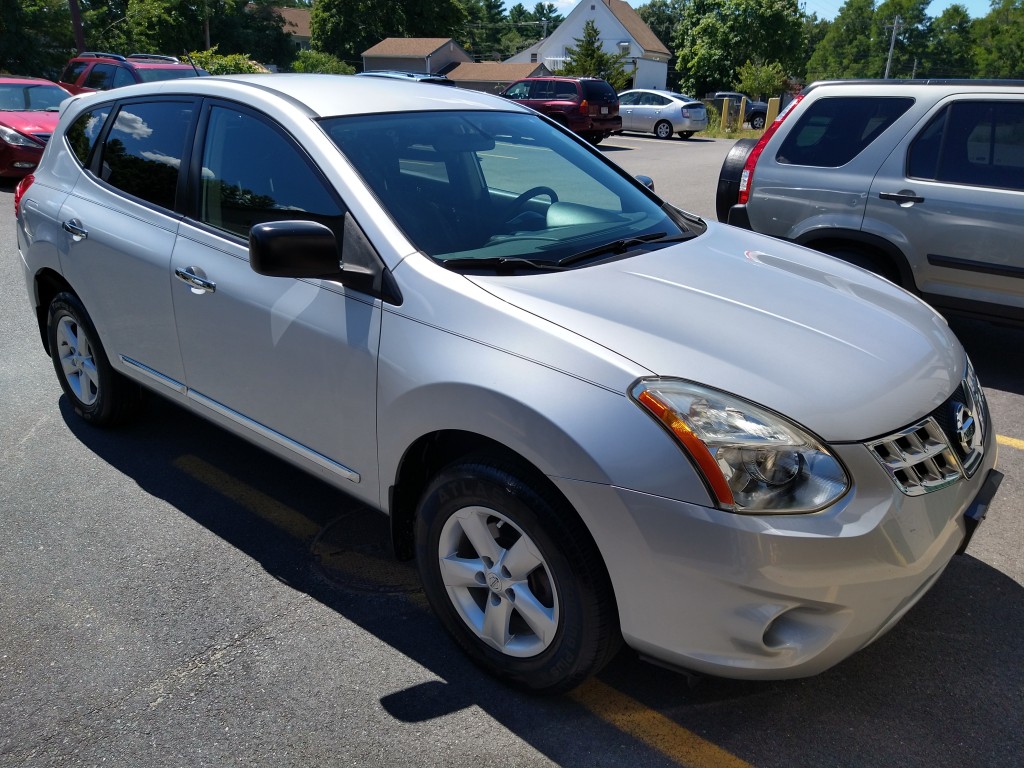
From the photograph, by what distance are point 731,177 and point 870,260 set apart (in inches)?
48.4

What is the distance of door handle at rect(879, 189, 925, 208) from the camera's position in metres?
5.48

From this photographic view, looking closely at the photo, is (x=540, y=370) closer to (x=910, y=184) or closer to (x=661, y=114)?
(x=910, y=184)

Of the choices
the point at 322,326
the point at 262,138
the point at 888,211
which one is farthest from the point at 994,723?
the point at 888,211

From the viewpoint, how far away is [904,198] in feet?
18.1

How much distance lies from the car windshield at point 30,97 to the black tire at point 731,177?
11.1m

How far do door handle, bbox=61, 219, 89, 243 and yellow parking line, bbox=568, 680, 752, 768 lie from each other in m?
3.01

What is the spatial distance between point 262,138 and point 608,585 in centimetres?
210

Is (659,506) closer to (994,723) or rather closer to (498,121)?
(994,723)

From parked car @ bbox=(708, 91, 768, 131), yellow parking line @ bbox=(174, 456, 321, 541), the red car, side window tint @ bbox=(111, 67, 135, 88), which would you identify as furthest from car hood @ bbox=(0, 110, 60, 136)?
parked car @ bbox=(708, 91, 768, 131)

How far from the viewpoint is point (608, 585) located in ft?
7.84

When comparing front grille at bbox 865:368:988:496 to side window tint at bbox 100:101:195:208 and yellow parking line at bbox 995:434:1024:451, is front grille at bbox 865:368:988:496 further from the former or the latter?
side window tint at bbox 100:101:195:208

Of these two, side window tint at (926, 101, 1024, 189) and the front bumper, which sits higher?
side window tint at (926, 101, 1024, 189)

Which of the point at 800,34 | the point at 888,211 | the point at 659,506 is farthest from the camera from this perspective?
the point at 800,34

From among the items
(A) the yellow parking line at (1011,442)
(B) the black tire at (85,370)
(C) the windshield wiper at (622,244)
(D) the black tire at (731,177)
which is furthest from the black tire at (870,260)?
(B) the black tire at (85,370)
